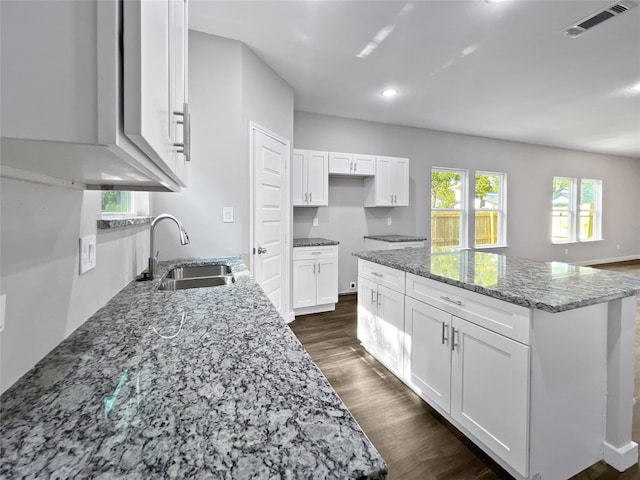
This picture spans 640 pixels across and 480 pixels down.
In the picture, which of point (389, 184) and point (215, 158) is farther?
point (389, 184)

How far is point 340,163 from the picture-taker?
4.25m

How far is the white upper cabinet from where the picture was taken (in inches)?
166

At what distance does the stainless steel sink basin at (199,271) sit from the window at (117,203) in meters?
0.49

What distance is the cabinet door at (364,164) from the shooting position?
436 centimetres

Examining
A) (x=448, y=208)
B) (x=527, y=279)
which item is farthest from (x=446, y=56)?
(x=448, y=208)

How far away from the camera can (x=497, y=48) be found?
2.74m

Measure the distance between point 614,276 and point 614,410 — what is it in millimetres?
670

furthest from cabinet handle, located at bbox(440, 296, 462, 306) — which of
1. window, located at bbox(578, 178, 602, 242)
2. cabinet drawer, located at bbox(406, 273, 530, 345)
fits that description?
window, located at bbox(578, 178, 602, 242)

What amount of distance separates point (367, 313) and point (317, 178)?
2.16 meters

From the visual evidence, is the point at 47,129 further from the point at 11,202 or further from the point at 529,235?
the point at 529,235

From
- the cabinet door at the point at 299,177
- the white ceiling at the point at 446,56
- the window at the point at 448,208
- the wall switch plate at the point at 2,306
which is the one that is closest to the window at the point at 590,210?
the white ceiling at the point at 446,56

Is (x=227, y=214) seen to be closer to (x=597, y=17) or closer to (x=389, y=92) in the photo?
(x=389, y=92)

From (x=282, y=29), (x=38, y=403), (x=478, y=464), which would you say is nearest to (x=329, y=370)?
(x=478, y=464)

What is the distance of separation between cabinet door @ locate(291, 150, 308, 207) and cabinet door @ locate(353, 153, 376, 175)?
2.66ft
